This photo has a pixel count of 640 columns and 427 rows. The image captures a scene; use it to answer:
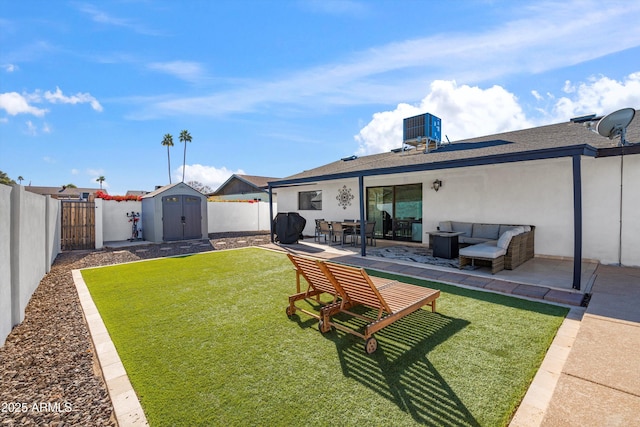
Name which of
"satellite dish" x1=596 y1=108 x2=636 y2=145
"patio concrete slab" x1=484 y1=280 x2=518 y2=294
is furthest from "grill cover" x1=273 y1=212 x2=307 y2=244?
"satellite dish" x1=596 y1=108 x2=636 y2=145

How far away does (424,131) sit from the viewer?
37.1 ft

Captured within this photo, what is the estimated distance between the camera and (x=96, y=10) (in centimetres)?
700

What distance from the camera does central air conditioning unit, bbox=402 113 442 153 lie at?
11.2m

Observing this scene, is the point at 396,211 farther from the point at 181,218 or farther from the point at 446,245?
the point at 181,218

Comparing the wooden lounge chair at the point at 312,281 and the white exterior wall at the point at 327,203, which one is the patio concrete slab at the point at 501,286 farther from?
the white exterior wall at the point at 327,203

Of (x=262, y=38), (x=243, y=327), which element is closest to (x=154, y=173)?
(x=262, y=38)

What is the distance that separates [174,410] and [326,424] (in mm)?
1205

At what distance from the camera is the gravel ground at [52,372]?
225 centimetres

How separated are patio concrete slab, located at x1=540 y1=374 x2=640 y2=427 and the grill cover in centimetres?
973

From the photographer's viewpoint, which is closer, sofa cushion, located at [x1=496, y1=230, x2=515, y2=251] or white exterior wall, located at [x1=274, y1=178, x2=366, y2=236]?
sofa cushion, located at [x1=496, y1=230, x2=515, y2=251]

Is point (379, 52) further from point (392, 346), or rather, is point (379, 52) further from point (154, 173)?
point (154, 173)

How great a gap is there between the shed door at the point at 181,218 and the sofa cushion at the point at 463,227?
11248 millimetres

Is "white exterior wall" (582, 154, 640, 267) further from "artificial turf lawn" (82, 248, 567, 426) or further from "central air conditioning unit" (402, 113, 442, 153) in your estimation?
"central air conditioning unit" (402, 113, 442, 153)

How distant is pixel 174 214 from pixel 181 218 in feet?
1.16
